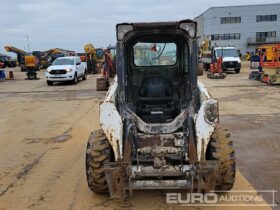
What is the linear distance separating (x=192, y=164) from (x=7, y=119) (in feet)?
29.2

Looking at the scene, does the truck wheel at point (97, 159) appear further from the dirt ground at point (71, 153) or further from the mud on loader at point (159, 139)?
the dirt ground at point (71, 153)

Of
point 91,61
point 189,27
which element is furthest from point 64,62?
point 189,27

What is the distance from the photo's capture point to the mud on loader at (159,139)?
188 inches

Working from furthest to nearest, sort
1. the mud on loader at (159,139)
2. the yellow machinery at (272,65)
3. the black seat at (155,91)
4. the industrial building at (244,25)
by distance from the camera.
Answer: the industrial building at (244,25), the yellow machinery at (272,65), the black seat at (155,91), the mud on loader at (159,139)

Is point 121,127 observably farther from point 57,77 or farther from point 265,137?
point 57,77

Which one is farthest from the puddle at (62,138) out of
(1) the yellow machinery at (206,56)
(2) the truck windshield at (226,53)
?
(1) the yellow machinery at (206,56)

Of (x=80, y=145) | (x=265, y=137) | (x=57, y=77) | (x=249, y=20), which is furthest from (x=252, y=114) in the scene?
(x=249, y=20)

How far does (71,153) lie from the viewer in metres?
7.80

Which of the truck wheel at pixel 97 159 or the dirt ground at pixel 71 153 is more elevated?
the truck wheel at pixel 97 159

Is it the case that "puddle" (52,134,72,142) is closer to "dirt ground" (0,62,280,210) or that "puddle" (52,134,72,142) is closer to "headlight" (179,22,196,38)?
"dirt ground" (0,62,280,210)

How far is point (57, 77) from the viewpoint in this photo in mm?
23984

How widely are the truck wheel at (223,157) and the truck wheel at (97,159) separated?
4.44ft

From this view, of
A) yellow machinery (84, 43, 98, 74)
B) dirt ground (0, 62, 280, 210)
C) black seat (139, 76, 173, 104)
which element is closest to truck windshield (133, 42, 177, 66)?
black seat (139, 76, 173, 104)

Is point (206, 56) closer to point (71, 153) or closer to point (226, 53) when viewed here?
point (226, 53)
